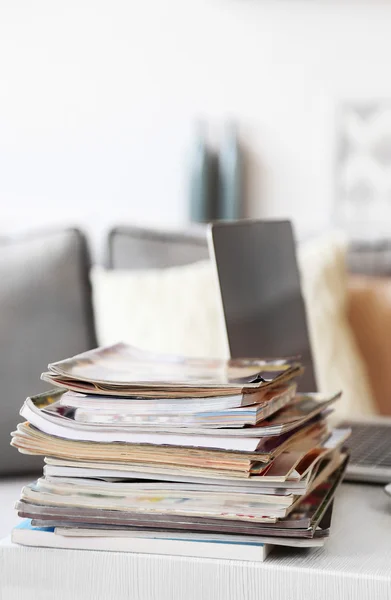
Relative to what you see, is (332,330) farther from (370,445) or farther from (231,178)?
(231,178)

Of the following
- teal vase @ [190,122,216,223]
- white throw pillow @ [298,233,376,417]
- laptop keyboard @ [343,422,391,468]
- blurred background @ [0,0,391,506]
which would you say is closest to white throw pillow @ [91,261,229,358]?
white throw pillow @ [298,233,376,417]

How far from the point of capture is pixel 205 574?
795 mm

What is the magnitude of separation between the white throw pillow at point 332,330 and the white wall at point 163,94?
2190mm

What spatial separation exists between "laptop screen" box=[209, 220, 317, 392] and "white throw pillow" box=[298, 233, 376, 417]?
1.27 ft

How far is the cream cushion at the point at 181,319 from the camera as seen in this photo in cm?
166

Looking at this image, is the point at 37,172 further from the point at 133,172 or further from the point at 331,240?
the point at 331,240

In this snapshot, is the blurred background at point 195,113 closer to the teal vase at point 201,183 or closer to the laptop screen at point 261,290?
the teal vase at point 201,183

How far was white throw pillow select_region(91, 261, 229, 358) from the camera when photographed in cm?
166

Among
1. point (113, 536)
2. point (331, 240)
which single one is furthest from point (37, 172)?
point (113, 536)

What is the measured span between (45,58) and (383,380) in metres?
3.10

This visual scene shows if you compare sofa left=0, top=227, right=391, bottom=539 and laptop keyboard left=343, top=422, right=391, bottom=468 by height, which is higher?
sofa left=0, top=227, right=391, bottom=539

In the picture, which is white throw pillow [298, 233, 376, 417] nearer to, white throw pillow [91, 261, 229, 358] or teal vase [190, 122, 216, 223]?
white throw pillow [91, 261, 229, 358]

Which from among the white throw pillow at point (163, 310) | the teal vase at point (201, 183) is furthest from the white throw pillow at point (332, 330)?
the teal vase at point (201, 183)

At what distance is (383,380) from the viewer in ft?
6.54
